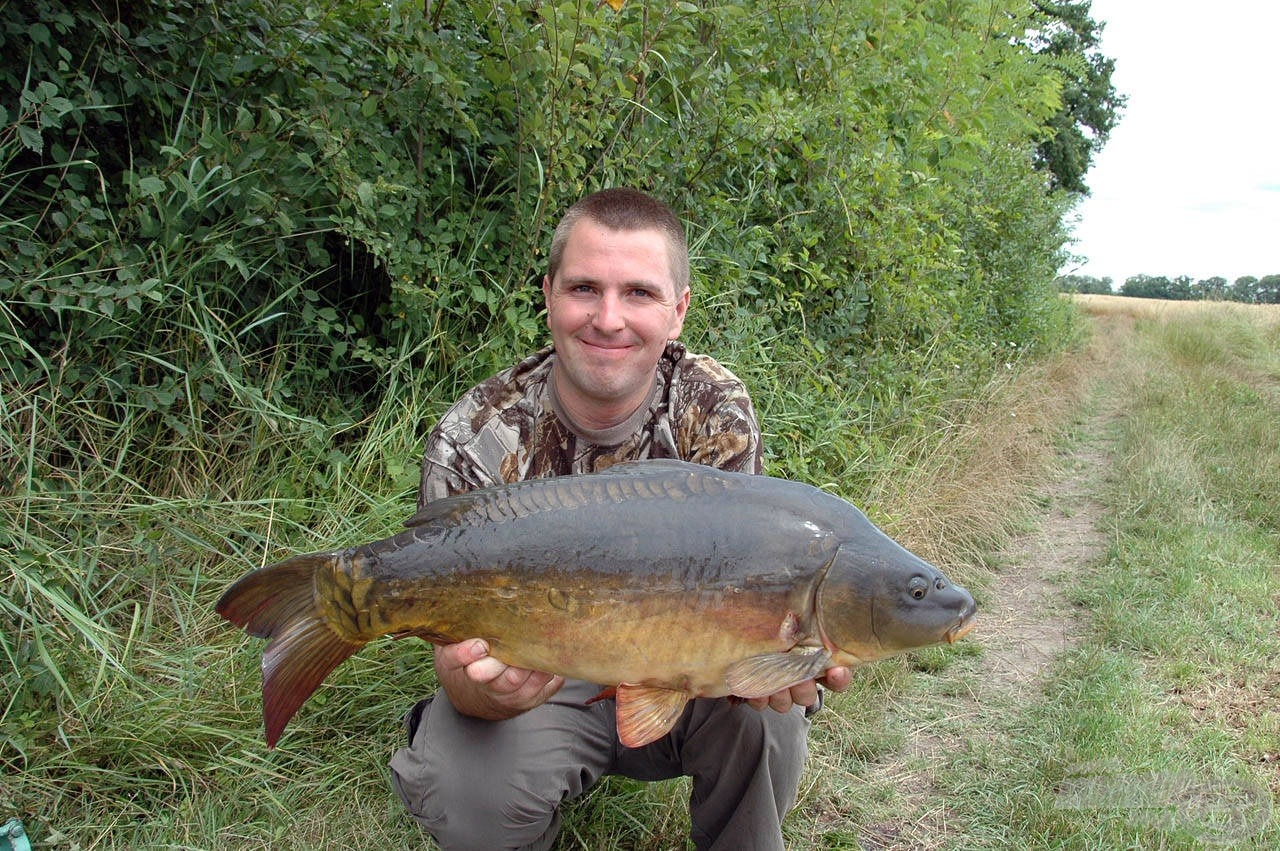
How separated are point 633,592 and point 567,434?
33.3 inches

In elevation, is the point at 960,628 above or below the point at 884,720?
above

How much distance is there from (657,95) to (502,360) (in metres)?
1.60

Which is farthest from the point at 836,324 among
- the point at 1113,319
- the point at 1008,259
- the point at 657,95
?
the point at 1113,319

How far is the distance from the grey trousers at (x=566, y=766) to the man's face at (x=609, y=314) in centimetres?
73

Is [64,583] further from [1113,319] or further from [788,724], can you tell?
[1113,319]

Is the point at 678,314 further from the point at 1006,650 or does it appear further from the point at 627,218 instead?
the point at 1006,650

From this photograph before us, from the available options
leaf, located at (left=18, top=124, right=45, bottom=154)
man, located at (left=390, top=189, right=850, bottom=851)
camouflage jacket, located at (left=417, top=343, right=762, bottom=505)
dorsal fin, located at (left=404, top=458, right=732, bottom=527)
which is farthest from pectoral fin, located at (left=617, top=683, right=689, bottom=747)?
leaf, located at (left=18, top=124, right=45, bottom=154)

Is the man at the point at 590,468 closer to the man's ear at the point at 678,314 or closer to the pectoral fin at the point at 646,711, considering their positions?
the man's ear at the point at 678,314

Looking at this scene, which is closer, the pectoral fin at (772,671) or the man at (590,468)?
the pectoral fin at (772,671)

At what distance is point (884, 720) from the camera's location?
10.5 feet

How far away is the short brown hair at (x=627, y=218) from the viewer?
7.64 feet

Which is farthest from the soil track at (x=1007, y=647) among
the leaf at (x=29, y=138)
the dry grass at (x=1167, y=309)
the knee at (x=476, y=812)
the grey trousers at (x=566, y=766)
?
the dry grass at (x=1167, y=309)

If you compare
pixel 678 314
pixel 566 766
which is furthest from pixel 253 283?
pixel 566 766

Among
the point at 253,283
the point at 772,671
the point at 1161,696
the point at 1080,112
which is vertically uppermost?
the point at 1080,112
